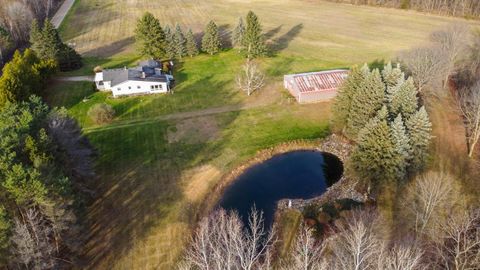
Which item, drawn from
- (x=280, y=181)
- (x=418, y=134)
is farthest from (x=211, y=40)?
(x=418, y=134)

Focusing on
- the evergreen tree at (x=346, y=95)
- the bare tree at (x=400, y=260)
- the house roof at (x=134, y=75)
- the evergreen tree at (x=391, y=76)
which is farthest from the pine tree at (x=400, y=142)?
the house roof at (x=134, y=75)

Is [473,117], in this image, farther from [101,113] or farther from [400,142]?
[101,113]

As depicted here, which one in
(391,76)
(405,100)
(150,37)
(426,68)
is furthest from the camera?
(150,37)

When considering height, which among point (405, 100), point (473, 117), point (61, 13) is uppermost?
point (61, 13)

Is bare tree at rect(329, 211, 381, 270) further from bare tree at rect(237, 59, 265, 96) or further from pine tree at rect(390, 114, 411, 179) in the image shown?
bare tree at rect(237, 59, 265, 96)

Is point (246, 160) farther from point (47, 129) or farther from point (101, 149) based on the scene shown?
point (47, 129)

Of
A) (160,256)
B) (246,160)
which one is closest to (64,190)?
(160,256)

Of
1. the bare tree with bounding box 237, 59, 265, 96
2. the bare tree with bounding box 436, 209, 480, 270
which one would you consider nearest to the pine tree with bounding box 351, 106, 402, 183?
the bare tree with bounding box 436, 209, 480, 270
